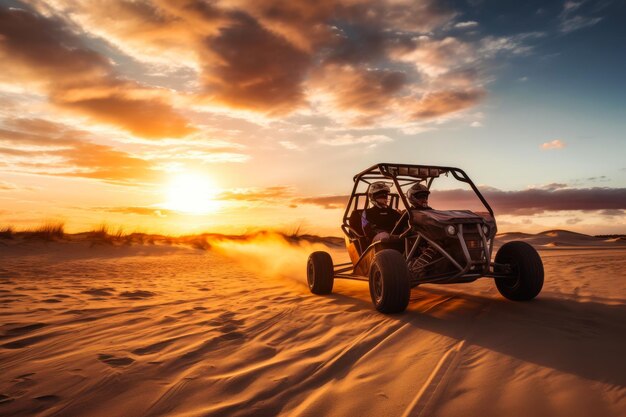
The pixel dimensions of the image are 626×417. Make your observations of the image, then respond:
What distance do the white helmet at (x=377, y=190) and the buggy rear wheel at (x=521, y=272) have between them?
2254 mm

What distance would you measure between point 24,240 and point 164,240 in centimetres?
612

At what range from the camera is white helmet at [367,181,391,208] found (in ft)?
23.0

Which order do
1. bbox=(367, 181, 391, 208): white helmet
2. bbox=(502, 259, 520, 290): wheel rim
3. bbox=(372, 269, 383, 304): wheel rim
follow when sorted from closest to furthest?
bbox=(372, 269, 383, 304): wheel rim → bbox=(502, 259, 520, 290): wheel rim → bbox=(367, 181, 391, 208): white helmet

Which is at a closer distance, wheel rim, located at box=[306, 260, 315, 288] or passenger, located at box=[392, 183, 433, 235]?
passenger, located at box=[392, 183, 433, 235]

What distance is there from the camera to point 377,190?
23.0ft

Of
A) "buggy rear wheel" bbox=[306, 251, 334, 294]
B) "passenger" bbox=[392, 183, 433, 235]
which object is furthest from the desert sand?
"passenger" bbox=[392, 183, 433, 235]

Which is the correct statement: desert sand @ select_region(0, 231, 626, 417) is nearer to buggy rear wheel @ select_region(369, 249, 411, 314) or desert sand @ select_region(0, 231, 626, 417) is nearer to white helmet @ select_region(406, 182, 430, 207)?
buggy rear wheel @ select_region(369, 249, 411, 314)

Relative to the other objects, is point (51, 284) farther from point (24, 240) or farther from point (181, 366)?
point (24, 240)

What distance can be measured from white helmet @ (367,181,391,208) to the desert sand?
1745 mm

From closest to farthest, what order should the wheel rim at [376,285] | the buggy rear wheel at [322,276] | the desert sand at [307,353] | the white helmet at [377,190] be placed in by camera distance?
the desert sand at [307,353] → the wheel rim at [376,285] → the buggy rear wheel at [322,276] → the white helmet at [377,190]

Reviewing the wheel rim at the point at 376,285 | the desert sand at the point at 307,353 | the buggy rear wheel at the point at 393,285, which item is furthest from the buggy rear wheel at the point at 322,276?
the buggy rear wheel at the point at 393,285

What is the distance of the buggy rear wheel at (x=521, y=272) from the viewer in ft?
16.6

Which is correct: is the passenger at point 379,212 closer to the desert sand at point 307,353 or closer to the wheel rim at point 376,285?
the desert sand at point 307,353

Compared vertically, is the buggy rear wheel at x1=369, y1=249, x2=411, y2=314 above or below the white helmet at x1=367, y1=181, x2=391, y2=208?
below
